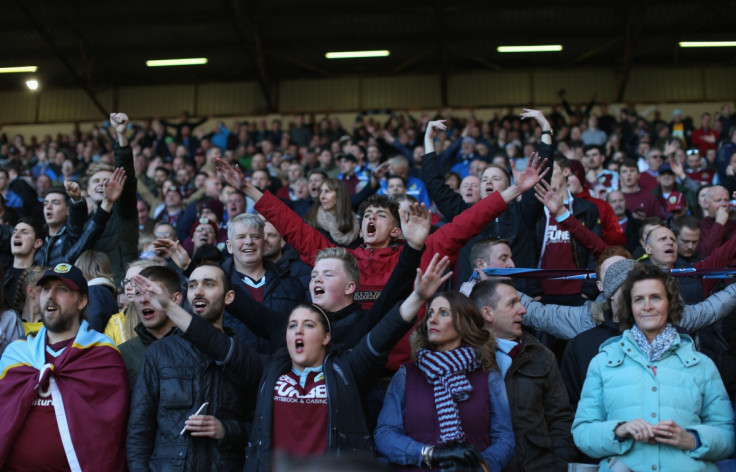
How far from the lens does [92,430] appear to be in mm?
4371

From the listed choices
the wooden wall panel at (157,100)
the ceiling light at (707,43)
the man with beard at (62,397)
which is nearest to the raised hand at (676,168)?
the man with beard at (62,397)

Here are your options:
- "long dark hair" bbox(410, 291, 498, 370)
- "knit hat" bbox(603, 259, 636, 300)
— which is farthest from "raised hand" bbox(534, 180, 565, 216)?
"long dark hair" bbox(410, 291, 498, 370)

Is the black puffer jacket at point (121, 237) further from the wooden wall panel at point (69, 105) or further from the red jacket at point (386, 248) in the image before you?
the wooden wall panel at point (69, 105)

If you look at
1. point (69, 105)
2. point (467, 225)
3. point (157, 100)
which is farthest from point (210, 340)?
point (69, 105)

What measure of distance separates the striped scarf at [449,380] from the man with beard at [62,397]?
180cm

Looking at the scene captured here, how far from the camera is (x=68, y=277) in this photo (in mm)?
4809

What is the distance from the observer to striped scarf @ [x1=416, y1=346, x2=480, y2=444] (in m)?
4.14

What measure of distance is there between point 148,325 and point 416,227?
1879mm

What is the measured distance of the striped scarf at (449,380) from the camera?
13.6 feet

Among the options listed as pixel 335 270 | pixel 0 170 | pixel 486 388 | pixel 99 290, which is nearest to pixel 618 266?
pixel 486 388

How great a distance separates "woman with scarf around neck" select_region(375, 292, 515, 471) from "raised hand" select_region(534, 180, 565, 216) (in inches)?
90.4

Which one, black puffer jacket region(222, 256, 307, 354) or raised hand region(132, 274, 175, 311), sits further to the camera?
black puffer jacket region(222, 256, 307, 354)

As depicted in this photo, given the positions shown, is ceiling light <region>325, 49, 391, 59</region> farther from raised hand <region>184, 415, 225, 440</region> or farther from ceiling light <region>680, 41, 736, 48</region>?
raised hand <region>184, 415, 225, 440</region>

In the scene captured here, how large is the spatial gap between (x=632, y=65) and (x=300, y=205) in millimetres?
15708
